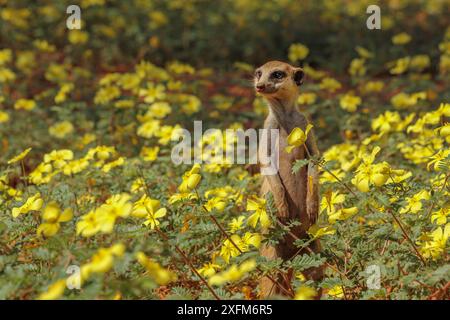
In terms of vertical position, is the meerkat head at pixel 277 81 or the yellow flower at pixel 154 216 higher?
the meerkat head at pixel 277 81

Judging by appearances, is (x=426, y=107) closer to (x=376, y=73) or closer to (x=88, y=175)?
(x=376, y=73)

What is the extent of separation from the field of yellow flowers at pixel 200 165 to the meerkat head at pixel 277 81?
1.74 feet

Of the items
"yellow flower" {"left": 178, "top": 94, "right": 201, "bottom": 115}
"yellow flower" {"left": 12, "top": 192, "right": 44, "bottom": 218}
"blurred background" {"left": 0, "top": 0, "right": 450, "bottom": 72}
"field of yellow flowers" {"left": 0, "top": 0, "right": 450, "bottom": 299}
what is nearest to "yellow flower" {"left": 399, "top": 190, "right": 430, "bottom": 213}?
"field of yellow flowers" {"left": 0, "top": 0, "right": 450, "bottom": 299}

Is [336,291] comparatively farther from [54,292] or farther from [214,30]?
[214,30]

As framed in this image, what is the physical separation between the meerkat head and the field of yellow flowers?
20.9 inches

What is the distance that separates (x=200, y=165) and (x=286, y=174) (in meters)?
0.93

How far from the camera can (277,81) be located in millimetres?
4156

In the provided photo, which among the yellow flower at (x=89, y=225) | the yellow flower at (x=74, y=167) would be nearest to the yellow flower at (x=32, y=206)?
the yellow flower at (x=89, y=225)

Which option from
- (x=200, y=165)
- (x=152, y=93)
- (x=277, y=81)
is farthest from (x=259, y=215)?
(x=152, y=93)

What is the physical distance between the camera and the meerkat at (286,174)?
3.72 m

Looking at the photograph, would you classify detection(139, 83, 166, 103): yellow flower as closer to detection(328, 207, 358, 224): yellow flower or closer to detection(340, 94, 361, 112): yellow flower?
detection(340, 94, 361, 112): yellow flower

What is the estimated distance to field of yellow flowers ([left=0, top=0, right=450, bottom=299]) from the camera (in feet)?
9.34

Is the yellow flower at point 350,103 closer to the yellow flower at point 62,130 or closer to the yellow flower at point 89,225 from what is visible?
the yellow flower at point 62,130

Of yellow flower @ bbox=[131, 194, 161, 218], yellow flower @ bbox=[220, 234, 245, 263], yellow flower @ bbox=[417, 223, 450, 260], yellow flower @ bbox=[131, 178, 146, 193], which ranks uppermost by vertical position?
yellow flower @ bbox=[131, 194, 161, 218]
